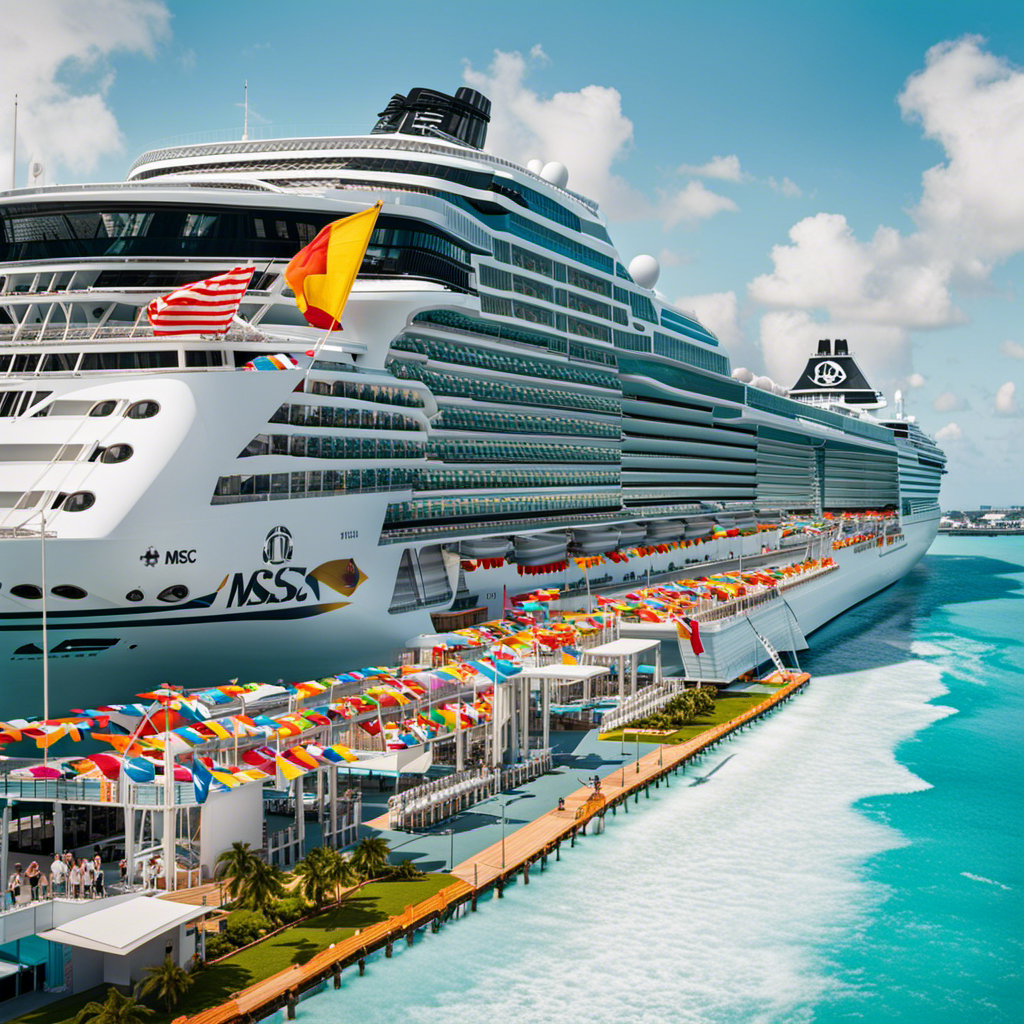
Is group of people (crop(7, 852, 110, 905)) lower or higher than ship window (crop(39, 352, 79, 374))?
lower

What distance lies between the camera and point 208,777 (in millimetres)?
28578

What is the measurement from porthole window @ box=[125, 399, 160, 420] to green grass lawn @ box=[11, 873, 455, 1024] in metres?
16.2

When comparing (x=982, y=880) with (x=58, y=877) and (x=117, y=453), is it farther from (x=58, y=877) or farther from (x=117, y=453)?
(x=117, y=453)

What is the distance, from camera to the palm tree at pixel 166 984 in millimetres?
22766

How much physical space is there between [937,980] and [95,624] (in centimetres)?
2583

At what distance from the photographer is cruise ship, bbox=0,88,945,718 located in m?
35.3

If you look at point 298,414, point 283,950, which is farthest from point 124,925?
point 298,414

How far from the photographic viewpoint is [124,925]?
23.2 m

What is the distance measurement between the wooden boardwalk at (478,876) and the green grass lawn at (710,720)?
0.82 m

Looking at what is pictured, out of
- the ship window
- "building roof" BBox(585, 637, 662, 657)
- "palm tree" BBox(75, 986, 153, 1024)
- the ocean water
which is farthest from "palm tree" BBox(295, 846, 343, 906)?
"building roof" BBox(585, 637, 662, 657)

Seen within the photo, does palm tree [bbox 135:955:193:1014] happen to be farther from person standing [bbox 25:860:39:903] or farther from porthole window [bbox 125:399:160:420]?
porthole window [bbox 125:399:160:420]

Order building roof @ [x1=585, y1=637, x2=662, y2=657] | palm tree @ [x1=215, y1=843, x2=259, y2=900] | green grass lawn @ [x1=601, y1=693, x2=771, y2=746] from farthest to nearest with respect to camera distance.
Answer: building roof @ [x1=585, y1=637, x2=662, y2=657] → green grass lawn @ [x1=601, y1=693, x2=771, y2=746] → palm tree @ [x1=215, y1=843, x2=259, y2=900]

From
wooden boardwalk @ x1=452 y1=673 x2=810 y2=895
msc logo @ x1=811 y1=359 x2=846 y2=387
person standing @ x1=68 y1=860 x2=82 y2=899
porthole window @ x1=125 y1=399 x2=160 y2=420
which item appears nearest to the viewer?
person standing @ x1=68 y1=860 x2=82 y2=899

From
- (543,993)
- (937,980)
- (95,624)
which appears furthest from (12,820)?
(937,980)
